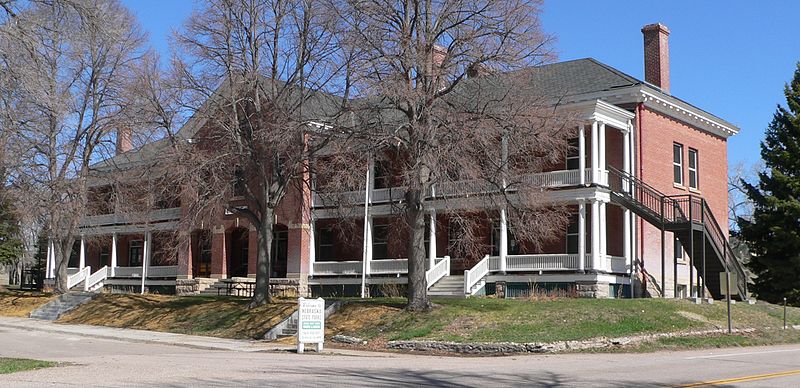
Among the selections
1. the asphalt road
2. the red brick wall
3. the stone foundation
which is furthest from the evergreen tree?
the stone foundation

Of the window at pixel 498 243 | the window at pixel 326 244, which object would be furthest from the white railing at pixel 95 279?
the window at pixel 498 243

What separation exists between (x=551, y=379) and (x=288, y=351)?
996 centimetres

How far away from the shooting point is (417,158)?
2453 centimetres

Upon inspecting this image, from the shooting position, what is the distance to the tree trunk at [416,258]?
87.5 feet

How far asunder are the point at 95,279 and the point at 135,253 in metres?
5.35

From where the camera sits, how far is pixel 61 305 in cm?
3869

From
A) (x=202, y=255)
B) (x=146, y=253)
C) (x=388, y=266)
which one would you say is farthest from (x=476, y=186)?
(x=202, y=255)

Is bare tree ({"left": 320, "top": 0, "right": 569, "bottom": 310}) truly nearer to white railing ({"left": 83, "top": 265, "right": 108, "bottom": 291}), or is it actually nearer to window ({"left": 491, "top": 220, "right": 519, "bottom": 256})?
window ({"left": 491, "top": 220, "right": 519, "bottom": 256})

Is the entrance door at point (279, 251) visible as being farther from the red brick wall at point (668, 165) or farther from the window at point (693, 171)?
the window at point (693, 171)

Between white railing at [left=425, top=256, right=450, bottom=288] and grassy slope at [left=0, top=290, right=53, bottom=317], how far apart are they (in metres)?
18.6

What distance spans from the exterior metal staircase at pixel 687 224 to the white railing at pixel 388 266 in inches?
369

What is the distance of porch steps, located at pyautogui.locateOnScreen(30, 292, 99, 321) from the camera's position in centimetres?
3766

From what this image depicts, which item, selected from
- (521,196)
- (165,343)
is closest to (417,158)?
(521,196)

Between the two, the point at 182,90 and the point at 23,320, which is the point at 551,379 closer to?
the point at 182,90
